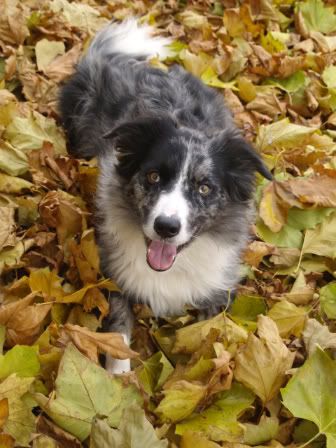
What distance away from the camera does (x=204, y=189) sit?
299 centimetres

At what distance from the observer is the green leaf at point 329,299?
332 cm

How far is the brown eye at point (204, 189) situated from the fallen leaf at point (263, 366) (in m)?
0.75

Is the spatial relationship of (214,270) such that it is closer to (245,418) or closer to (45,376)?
(245,418)

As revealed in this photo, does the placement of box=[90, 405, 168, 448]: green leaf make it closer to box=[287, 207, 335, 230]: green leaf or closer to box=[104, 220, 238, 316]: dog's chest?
box=[104, 220, 238, 316]: dog's chest

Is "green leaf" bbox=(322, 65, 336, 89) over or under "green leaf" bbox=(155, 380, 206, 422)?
over

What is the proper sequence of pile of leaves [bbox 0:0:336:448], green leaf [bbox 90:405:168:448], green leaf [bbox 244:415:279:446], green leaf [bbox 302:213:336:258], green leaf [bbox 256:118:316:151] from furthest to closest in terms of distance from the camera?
green leaf [bbox 256:118:316:151] → green leaf [bbox 302:213:336:258] → green leaf [bbox 244:415:279:446] → pile of leaves [bbox 0:0:336:448] → green leaf [bbox 90:405:168:448]

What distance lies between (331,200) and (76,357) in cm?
209

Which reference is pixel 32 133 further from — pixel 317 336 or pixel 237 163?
pixel 317 336

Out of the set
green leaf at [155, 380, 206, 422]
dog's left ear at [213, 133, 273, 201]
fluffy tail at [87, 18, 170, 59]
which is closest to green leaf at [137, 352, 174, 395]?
green leaf at [155, 380, 206, 422]

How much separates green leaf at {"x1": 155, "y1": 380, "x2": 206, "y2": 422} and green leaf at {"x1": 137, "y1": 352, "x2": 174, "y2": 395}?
0.23 m

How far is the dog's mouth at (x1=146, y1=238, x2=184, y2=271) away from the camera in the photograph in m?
3.02

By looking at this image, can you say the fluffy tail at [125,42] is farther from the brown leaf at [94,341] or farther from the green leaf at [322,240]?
the brown leaf at [94,341]

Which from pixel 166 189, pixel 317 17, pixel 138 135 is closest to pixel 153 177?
pixel 166 189

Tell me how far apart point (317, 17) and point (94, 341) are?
4.06 meters
